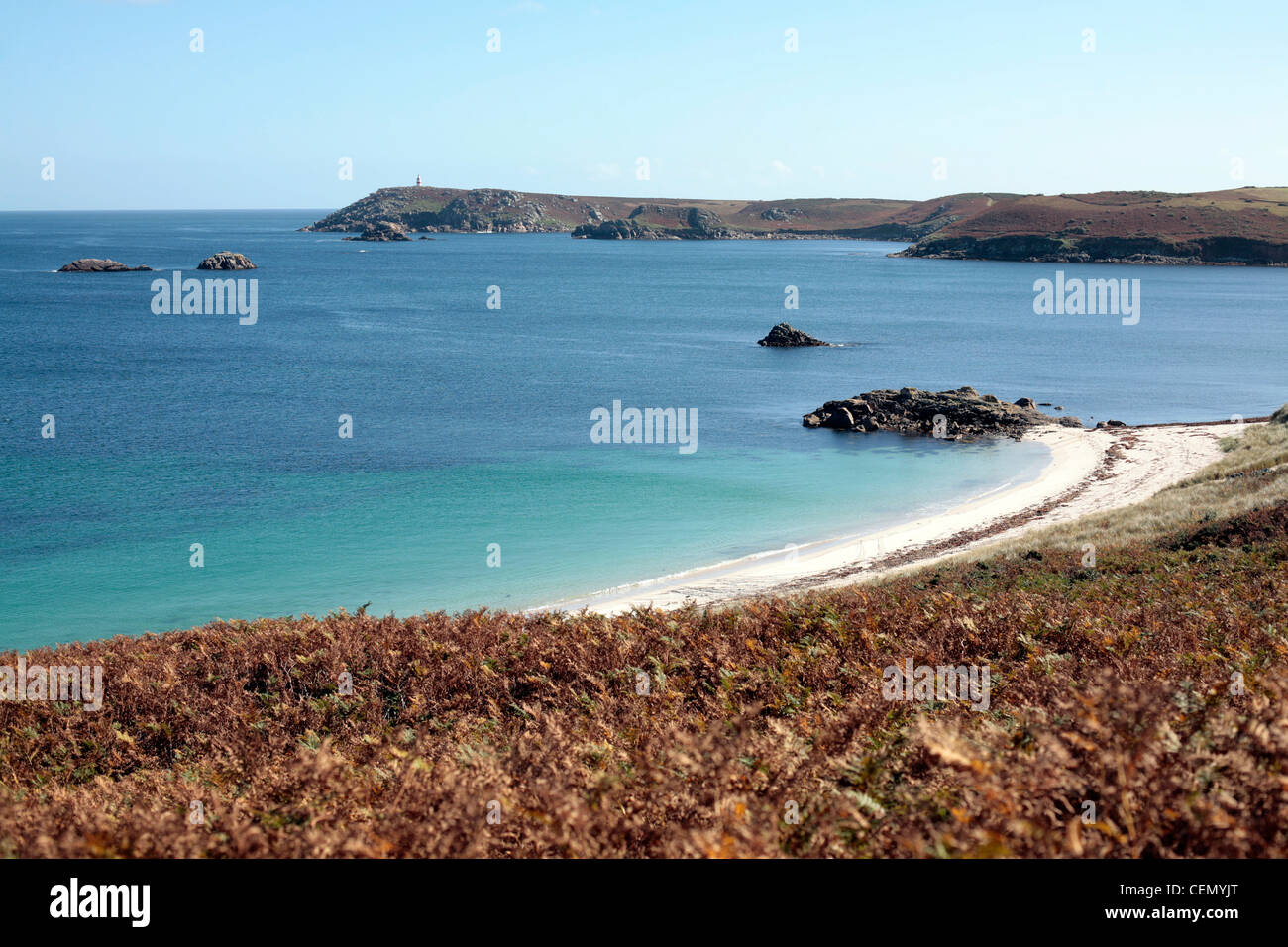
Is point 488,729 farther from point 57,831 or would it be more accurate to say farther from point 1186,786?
point 1186,786

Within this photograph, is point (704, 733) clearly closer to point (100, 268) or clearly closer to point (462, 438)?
point (462, 438)

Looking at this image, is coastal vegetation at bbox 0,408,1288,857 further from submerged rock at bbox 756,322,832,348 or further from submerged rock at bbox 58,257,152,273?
submerged rock at bbox 58,257,152,273

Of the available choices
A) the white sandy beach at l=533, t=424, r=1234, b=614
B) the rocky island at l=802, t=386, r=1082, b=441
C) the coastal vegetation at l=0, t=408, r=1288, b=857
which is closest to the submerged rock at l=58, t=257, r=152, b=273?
the rocky island at l=802, t=386, r=1082, b=441

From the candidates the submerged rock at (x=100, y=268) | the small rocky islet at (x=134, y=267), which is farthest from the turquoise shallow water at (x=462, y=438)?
the submerged rock at (x=100, y=268)

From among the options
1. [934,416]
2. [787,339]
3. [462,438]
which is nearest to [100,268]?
[787,339]
